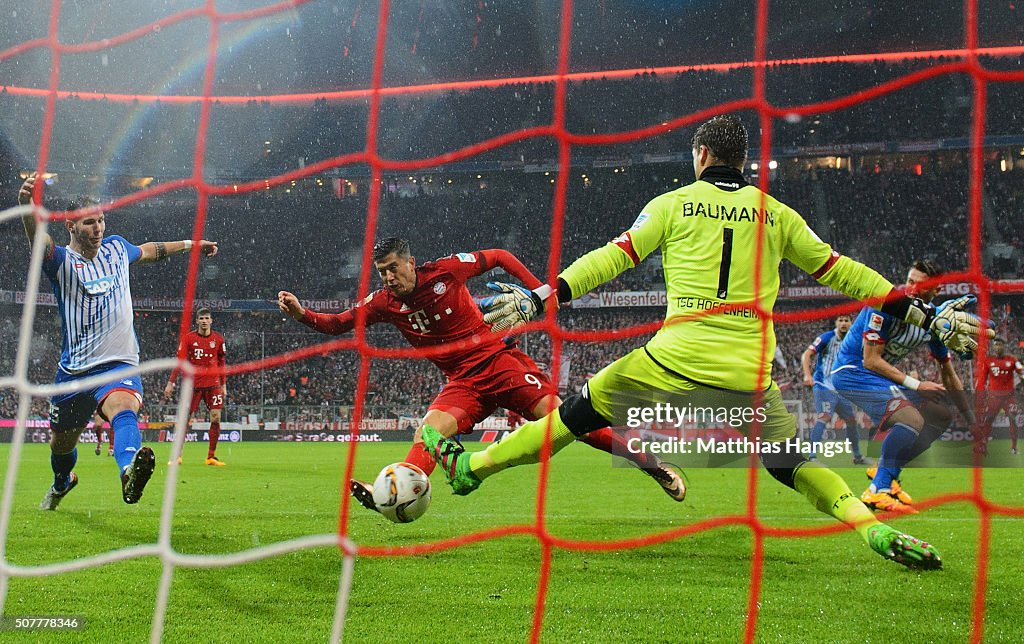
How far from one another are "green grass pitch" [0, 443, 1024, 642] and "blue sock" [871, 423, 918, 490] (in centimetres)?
33

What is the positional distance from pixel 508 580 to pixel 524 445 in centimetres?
65

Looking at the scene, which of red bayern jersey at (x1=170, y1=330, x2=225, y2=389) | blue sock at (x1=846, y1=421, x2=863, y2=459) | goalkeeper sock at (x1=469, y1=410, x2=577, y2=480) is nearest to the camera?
goalkeeper sock at (x1=469, y1=410, x2=577, y2=480)

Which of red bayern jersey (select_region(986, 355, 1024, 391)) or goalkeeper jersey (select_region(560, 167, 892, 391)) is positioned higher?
goalkeeper jersey (select_region(560, 167, 892, 391))

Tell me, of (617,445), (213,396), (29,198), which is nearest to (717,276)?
(617,445)

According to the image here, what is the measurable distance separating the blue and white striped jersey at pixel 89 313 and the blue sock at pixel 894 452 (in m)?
4.88

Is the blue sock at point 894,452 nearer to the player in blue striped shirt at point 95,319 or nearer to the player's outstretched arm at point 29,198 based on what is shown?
the player in blue striped shirt at point 95,319

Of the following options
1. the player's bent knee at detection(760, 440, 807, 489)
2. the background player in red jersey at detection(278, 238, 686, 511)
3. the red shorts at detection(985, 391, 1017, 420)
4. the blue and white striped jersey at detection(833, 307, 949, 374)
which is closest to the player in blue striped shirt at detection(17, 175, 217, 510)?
the background player in red jersey at detection(278, 238, 686, 511)

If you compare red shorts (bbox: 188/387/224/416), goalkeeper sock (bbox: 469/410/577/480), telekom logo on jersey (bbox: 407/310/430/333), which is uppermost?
telekom logo on jersey (bbox: 407/310/430/333)

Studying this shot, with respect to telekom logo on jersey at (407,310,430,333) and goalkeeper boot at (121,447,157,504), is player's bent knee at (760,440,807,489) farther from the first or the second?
goalkeeper boot at (121,447,157,504)

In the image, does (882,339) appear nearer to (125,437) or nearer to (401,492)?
(401,492)

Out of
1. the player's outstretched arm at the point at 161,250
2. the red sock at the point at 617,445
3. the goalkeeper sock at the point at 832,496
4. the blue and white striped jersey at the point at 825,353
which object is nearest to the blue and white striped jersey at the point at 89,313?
the player's outstretched arm at the point at 161,250

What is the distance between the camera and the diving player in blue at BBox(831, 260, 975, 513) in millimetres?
6223

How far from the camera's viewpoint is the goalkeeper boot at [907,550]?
10.4ft

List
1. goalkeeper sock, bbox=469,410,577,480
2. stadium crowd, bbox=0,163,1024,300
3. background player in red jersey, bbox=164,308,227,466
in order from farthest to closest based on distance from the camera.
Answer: stadium crowd, bbox=0,163,1024,300, background player in red jersey, bbox=164,308,227,466, goalkeeper sock, bbox=469,410,577,480
